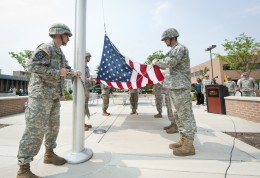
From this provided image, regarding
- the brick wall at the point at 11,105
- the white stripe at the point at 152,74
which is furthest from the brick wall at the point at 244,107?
the brick wall at the point at 11,105

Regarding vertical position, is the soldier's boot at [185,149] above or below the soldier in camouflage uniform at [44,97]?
below

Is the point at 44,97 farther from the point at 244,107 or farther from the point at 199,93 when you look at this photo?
the point at 199,93

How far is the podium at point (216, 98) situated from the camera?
713cm

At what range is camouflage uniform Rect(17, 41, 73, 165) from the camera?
2010mm

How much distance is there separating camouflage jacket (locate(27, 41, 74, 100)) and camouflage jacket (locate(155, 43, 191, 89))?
1.75 meters

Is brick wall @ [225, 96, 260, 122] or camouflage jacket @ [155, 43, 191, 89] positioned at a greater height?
camouflage jacket @ [155, 43, 191, 89]

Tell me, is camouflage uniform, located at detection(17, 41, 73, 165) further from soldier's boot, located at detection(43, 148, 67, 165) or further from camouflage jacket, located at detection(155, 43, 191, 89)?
camouflage jacket, located at detection(155, 43, 191, 89)

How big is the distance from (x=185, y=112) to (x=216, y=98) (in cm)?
520

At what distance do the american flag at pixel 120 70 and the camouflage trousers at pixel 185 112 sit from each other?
154cm

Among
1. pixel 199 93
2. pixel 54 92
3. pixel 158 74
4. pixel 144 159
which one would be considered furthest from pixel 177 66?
pixel 199 93

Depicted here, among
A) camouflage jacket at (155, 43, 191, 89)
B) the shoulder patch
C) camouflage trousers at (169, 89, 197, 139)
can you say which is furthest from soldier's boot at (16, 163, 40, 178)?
camouflage jacket at (155, 43, 191, 89)

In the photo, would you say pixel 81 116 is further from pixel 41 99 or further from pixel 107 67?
pixel 107 67

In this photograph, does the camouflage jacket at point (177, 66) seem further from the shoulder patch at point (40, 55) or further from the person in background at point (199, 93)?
the person in background at point (199, 93)

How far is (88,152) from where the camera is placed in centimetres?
262
